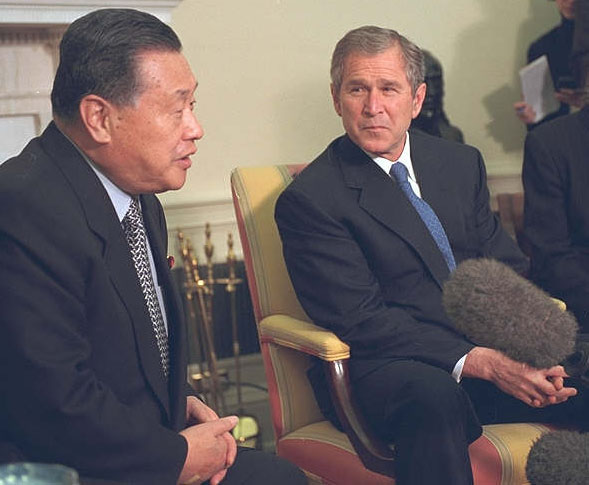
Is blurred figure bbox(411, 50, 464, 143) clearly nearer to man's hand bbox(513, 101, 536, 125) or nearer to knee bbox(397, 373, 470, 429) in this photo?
man's hand bbox(513, 101, 536, 125)

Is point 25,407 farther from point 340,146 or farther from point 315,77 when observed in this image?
point 315,77

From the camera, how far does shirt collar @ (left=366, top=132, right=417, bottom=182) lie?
2.75m

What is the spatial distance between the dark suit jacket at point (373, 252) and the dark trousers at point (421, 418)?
0.08m

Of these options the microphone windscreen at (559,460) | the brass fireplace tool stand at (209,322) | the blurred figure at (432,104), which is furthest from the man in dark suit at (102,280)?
the blurred figure at (432,104)

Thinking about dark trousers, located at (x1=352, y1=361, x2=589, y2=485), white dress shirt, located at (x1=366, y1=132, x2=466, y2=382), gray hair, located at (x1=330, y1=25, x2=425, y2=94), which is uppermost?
gray hair, located at (x1=330, y1=25, x2=425, y2=94)

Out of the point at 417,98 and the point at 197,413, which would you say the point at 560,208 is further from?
the point at 197,413

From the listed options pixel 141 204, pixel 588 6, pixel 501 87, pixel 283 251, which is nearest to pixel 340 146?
pixel 283 251

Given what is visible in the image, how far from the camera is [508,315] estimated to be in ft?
6.23

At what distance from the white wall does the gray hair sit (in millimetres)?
1210

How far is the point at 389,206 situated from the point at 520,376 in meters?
0.62

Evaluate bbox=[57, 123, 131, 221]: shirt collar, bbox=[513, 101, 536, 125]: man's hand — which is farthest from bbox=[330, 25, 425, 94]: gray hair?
bbox=[513, 101, 536, 125]: man's hand

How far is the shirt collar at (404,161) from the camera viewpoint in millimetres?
2746

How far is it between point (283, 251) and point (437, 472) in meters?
0.74

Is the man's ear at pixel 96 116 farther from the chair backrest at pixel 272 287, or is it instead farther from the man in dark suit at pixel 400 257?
the chair backrest at pixel 272 287
